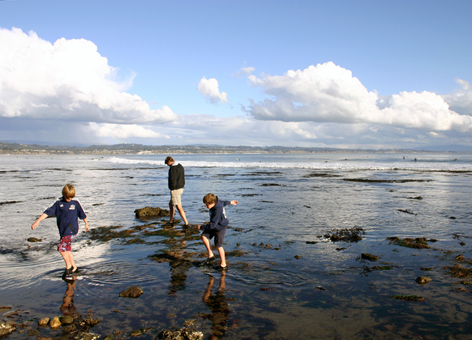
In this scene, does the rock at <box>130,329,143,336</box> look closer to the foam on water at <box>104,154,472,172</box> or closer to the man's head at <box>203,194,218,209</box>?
the man's head at <box>203,194,218,209</box>

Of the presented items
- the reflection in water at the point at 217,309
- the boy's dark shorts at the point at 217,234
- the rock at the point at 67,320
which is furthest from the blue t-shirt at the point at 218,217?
→ the rock at the point at 67,320

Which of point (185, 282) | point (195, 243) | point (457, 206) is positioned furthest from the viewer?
point (457, 206)

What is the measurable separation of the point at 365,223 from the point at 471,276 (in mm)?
5643

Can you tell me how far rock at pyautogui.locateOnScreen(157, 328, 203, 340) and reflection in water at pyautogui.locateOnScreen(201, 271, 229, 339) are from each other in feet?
0.68

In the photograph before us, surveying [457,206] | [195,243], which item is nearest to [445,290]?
[195,243]

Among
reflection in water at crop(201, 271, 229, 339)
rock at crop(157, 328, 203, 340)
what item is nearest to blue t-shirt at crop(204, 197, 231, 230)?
reflection in water at crop(201, 271, 229, 339)

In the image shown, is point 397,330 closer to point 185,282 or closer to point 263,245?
point 185,282

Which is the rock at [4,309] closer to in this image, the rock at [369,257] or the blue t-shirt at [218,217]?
the blue t-shirt at [218,217]

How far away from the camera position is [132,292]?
5.90 metres

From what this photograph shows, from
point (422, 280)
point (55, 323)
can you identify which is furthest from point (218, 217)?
point (422, 280)

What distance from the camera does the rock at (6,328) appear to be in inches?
179

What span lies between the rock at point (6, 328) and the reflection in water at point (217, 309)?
2.73 meters

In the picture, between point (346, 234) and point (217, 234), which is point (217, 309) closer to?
point (217, 234)

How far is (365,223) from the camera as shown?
1236 centimetres
